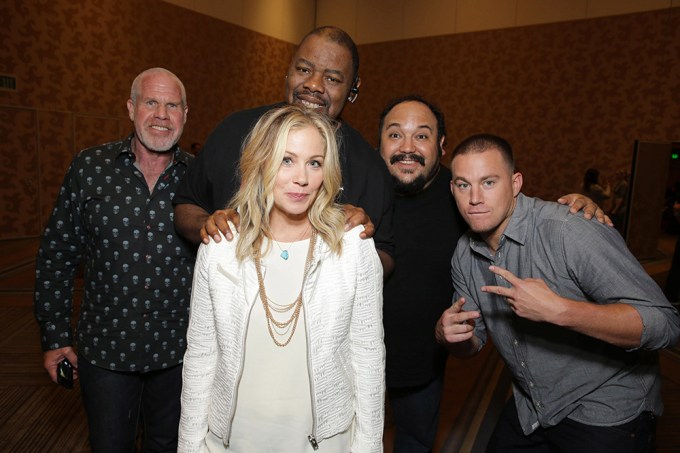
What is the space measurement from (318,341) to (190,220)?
0.75 m

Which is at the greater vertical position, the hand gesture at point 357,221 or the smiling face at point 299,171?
the smiling face at point 299,171

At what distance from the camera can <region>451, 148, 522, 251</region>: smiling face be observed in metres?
1.71

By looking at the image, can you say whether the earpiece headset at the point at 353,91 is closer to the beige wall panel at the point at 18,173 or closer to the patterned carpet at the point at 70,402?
the patterned carpet at the point at 70,402

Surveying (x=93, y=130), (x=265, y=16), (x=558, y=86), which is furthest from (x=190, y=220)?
(x=265, y=16)

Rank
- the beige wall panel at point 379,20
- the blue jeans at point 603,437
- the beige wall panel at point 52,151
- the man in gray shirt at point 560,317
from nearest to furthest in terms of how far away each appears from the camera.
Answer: the man in gray shirt at point 560,317 < the blue jeans at point 603,437 < the beige wall panel at point 52,151 < the beige wall panel at point 379,20

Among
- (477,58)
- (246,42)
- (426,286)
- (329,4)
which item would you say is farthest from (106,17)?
(426,286)

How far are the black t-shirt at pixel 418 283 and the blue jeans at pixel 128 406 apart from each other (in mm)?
963

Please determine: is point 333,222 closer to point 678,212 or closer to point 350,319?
point 350,319

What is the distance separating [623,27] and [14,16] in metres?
10.3

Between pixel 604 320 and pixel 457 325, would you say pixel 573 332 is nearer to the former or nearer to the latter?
pixel 604 320

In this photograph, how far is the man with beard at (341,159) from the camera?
1778 millimetres

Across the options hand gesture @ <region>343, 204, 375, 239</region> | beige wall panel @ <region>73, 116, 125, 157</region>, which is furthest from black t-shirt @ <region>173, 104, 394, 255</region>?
beige wall panel @ <region>73, 116, 125, 157</region>

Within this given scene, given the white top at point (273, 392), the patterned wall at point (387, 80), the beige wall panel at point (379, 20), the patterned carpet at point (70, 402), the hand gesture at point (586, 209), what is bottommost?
the patterned carpet at point (70, 402)

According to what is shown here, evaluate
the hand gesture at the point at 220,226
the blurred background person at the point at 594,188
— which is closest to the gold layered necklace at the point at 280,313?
the hand gesture at the point at 220,226
